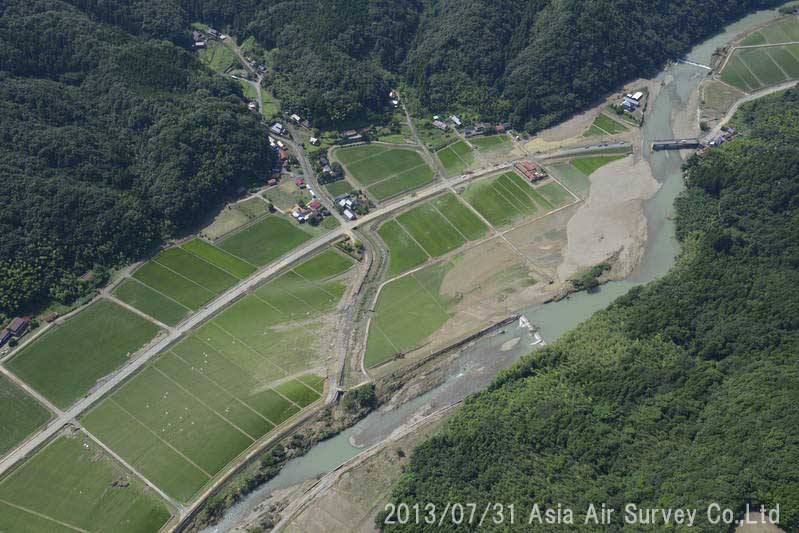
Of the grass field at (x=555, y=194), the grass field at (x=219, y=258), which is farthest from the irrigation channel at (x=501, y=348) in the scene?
the grass field at (x=219, y=258)

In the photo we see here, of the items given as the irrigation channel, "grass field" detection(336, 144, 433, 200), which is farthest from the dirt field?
"grass field" detection(336, 144, 433, 200)

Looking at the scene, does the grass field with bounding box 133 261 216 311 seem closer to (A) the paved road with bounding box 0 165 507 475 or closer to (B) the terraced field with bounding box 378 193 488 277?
(A) the paved road with bounding box 0 165 507 475

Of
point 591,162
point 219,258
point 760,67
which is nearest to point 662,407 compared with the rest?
point 591,162

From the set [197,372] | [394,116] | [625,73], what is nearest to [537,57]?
[625,73]

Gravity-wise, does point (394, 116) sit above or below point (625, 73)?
below

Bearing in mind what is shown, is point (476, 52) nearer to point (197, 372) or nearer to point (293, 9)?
point (293, 9)

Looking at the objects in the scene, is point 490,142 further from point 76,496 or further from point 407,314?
point 76,496
